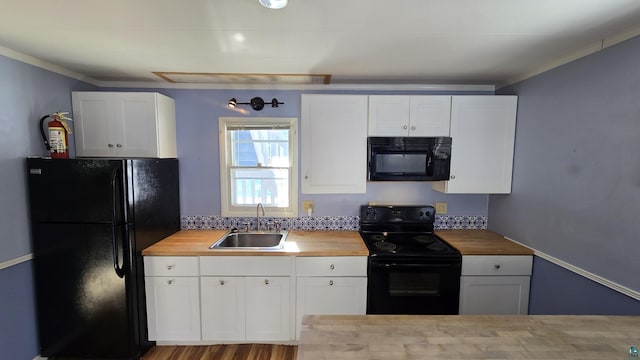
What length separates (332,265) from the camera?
2.09m

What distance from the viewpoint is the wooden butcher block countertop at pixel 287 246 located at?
207 cm

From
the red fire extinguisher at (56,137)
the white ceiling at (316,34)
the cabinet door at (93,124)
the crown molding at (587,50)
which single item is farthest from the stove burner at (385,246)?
the red fire extinguisher at (56,137)

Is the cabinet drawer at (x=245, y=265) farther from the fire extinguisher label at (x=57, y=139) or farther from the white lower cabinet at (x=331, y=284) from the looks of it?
the fire extinguisher label at (x=57, y=139)

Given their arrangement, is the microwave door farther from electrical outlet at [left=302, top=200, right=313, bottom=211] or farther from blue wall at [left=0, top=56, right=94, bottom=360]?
blue wall at [left=0, top=56, right=94, bottom=360]

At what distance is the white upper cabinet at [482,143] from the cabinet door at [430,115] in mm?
60

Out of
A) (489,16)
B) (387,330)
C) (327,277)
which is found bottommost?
(327,277)

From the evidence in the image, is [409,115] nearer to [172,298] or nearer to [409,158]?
[409,158]

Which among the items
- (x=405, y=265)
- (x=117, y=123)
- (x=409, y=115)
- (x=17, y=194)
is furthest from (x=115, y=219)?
(x=409, y=115)

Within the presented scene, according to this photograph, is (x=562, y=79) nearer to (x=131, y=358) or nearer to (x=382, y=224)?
(x=382, y=224)

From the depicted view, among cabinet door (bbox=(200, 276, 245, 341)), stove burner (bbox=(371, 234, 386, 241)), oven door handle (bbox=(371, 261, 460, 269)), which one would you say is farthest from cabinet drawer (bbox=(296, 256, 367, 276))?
cabinet door (bbox=(200, 276, 245, 341))

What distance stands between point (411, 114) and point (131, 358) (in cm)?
290

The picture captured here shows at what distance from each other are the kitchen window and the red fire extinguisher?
1121 mm

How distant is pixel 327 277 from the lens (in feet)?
6.89

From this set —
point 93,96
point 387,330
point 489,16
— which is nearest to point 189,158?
point 93,96
